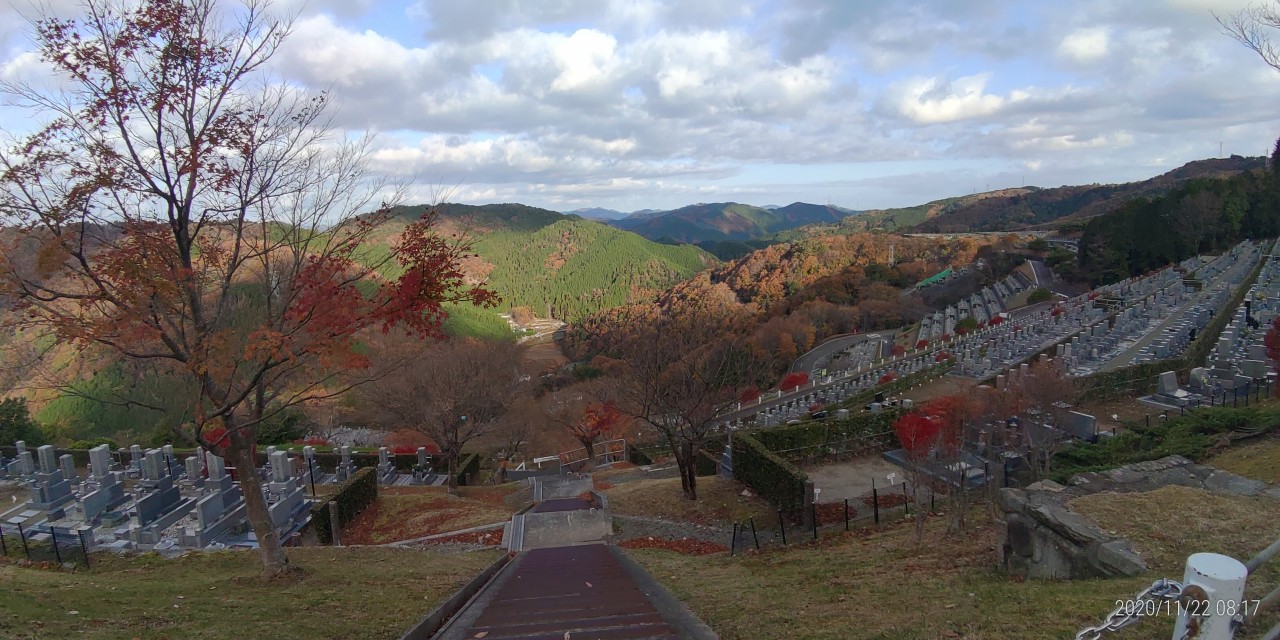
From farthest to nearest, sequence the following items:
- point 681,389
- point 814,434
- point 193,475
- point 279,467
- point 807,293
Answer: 1. point 807,293
2. point 814,434
3. point 681,389
4. point 193,475
5. point 279,467

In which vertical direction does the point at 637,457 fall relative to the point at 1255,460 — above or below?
below

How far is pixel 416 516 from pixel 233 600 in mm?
8074

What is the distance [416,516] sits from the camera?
14453mm

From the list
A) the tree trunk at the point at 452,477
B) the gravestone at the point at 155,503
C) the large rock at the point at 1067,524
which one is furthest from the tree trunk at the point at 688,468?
the gravestone at the point at 155,503

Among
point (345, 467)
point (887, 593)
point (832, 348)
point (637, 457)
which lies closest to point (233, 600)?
point (887, 593)

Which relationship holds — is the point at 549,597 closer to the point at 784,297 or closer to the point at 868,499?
the point at 868,499

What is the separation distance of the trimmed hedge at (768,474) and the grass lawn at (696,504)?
0.31 meters

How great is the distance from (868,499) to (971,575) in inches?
265

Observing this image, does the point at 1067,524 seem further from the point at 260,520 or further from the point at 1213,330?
the point at 1213,330

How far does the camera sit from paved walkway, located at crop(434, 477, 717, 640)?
5336mm

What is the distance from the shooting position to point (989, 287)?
199ft

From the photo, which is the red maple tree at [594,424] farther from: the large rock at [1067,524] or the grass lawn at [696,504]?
the large rock at [1067,524]

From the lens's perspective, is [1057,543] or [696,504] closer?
[1057,543]

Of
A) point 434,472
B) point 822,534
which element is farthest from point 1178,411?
point 434,472
